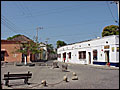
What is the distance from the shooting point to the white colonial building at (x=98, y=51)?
24812 millimetres

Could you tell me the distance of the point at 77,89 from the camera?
843 centimetres

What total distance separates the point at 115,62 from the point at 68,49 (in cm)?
2117

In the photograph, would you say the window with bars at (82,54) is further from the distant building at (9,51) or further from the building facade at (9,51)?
the building facade at (9,51)

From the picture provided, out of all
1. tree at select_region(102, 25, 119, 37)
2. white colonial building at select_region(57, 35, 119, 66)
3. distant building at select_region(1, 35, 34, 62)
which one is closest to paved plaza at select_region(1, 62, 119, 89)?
white colonial building at select_region(57, 35, 119, 66)

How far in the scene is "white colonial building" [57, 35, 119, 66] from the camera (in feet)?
81.4

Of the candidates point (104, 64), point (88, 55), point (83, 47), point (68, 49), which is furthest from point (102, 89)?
point (68, 49)

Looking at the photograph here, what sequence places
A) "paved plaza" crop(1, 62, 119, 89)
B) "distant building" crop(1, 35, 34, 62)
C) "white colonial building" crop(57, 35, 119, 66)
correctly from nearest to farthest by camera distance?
"paved plaza" crop(1, 62, 119, 89)
"white colonial building" crop(57, 35, 119, 66)
"distant building" crop(1, 35, 34, 62)

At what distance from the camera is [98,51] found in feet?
95.5

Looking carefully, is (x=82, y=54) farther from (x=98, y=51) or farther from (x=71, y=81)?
(x=71, y=81)

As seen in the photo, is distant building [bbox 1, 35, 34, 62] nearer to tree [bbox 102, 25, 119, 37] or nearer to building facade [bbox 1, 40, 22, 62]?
building facade [bbox 1, 40, 22, 62]

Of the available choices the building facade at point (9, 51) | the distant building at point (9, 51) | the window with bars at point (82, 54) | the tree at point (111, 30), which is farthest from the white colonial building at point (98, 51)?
the tree at point (111, 30)

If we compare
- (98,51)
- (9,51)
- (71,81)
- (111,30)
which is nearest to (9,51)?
(9,51)

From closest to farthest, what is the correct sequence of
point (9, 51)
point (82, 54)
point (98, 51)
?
point (98, 51) → point (82, 54) → point (9, 51)

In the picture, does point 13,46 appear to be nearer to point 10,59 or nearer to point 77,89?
point 10,59
